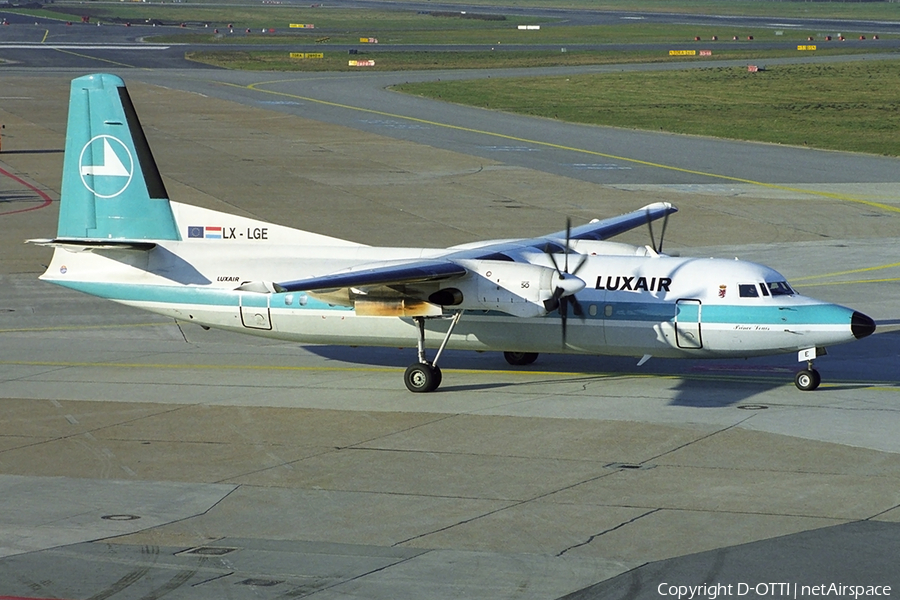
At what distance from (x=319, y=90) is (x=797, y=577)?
8005cm

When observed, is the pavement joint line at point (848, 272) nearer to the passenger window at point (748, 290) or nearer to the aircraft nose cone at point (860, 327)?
the passenger window at point (748, 290)

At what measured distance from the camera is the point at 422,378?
25.3m

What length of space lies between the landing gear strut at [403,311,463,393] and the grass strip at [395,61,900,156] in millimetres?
45388

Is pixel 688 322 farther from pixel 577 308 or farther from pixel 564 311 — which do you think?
pixel 564 311

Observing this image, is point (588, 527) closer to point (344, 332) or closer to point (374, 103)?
point (344, 332)

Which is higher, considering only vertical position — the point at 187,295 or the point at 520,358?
the point at 187,295

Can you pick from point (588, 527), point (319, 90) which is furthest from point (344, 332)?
point (319, 90)

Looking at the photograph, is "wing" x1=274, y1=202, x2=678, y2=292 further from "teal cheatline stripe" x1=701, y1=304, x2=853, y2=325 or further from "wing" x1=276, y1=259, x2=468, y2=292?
"teal cheatline stripe" x1=701, y1=304, x2=853, y2=325

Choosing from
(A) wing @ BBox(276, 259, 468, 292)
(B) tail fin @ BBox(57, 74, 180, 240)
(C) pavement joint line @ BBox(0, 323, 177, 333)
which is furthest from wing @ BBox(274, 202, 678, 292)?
(C) pavement joint line @ BBox(0, 323, 177, 333)

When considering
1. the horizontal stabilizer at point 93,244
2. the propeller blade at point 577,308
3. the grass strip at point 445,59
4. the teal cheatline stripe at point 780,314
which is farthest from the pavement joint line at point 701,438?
the grass strip at point 445,59

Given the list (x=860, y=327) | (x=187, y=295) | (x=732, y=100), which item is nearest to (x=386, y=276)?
(x=187, y=295)

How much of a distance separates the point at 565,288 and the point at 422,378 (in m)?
4.08

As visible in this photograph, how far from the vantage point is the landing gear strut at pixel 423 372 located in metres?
25.3

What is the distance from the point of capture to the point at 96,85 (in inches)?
1081
